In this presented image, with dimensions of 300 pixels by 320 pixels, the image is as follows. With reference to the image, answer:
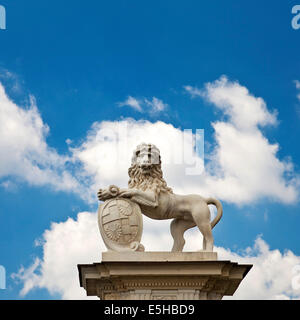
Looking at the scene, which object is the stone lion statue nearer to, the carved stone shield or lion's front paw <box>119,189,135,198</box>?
lion's front paw <box>119,189,135,198</box>

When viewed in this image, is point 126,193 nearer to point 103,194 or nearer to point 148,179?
point 103,194

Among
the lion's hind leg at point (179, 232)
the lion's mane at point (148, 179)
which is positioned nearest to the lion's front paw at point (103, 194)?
the lion's mane at point (148, 179)

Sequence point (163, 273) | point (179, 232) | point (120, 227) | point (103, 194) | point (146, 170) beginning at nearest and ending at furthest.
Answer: point (163, 273) < point (120, 227) < point (103, 194) < point (146, 170) < point (179, 232)

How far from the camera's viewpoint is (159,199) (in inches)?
619

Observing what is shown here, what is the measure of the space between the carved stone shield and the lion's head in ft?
2.40

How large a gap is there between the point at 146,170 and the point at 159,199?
2.25ft

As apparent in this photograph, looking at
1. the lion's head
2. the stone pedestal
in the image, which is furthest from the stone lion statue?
the stone pedestal

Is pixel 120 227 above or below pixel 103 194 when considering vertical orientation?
below

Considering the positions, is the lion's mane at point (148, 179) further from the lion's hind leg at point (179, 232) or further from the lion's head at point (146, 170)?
the lion's hind leg at point (179, 232)

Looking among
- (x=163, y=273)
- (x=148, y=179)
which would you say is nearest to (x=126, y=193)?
(x=148, y=179)

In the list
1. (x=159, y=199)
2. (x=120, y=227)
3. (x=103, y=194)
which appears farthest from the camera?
(x=159, y=199)

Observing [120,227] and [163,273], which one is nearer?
[163,273]

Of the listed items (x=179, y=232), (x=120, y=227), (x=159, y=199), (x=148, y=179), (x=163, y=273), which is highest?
(x=148, y=179)
